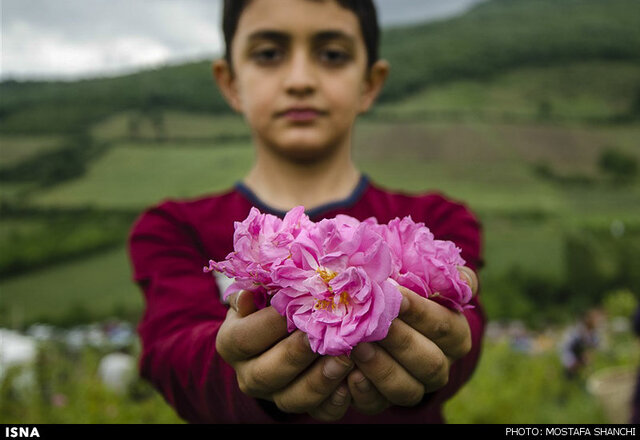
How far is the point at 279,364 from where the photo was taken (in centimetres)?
43

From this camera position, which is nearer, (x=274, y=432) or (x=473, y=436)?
(x=274, y=432)

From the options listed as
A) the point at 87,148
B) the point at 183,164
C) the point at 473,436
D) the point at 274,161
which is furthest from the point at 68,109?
the point at 473,436

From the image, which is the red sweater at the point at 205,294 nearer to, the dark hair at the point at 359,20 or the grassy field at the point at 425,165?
the dark hair at the point at 359,20

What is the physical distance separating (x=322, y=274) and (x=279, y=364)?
0.09 metres

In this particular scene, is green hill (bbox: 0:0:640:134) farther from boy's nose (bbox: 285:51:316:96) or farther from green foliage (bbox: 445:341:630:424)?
boy's nose (bbox: 285:51:316:96)

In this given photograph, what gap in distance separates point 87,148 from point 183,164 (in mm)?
764

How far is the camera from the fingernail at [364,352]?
0.42 meters

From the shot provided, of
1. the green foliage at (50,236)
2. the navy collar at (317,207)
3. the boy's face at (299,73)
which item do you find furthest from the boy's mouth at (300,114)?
the green foliage at (50,236)

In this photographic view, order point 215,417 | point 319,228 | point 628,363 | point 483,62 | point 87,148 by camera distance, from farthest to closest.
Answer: point 483,62 < point 87,148 < point 628,363 < point 215,417 < point 319,228

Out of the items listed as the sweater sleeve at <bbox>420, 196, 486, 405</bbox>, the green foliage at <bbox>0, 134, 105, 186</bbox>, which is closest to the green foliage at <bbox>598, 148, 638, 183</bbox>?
the green foliage at <bbox>0, 134, 105, 186</bbox>

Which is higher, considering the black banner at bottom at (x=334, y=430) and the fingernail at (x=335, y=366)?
the fingernail at (x=335, y=366)

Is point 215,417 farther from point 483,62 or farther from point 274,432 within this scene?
point 483,62

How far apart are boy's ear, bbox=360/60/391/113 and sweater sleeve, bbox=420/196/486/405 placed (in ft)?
0.72

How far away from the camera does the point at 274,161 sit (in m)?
0.80
